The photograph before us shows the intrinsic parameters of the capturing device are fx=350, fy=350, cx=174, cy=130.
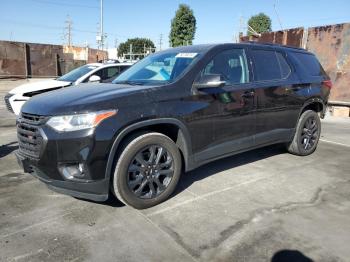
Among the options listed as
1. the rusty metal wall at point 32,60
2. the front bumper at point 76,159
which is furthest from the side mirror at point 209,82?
the rusty metal wall at point 32,60

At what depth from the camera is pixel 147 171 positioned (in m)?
3.74

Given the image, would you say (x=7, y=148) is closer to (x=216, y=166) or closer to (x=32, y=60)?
(x=216, y=166)

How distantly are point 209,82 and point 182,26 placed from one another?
38367 millimetres

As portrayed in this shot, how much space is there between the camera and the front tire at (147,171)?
3.54m

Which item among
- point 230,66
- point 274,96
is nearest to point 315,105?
→ point 274,96

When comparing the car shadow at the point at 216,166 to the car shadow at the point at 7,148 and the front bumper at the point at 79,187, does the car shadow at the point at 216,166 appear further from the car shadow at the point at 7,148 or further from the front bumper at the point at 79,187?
the car shadow at the point at 7,148

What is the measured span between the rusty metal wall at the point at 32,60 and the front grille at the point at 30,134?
78.7ft

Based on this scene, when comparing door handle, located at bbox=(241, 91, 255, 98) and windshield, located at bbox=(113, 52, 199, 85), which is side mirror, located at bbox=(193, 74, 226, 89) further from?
door handle, located at bbox=(241, 91, 255, 98)

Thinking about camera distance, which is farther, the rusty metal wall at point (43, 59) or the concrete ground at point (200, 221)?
the rusty metal wall at point (43, 59)

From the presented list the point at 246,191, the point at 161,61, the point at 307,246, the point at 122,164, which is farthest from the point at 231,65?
the point at 307,246

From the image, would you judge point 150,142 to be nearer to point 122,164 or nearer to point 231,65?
point 122,164

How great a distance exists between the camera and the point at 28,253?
2.94 meters

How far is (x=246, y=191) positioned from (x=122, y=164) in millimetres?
1666

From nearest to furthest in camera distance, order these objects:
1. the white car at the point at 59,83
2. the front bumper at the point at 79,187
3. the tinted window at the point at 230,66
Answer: the front bumper at the point at 79,187, the tinted window at the point at 230,66, the white car at the point at 59,83
